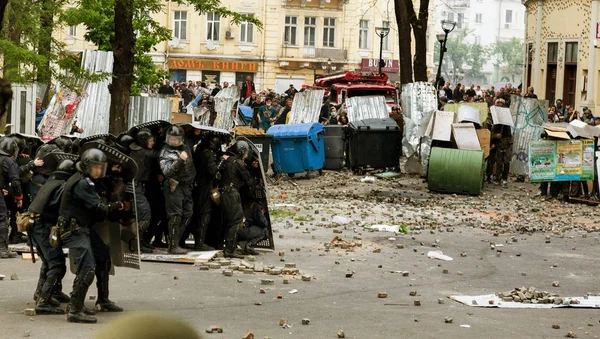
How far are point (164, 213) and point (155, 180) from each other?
1.72 ft

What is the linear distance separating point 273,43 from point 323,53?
10.0ft

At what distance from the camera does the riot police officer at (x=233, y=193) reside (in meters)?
14.8

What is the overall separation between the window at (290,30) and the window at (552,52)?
1113 inches

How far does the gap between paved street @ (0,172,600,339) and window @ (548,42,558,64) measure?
20.2 metres

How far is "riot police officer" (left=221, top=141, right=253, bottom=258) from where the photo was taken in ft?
48.5

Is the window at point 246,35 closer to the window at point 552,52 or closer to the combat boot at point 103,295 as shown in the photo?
the window at point 552,52

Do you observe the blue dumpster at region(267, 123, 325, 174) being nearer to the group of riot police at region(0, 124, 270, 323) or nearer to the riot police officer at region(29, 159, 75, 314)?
the group of riot police at region(0, 124, 270, 323)

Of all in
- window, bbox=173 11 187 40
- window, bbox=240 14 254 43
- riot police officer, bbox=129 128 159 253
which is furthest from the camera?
window, bbox=240 14 254 43

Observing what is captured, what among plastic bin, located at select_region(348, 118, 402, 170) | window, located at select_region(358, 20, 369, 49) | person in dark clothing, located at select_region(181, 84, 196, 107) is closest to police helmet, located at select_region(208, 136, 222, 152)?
plastic bin, located at select_region(348, 118, 402, 170)

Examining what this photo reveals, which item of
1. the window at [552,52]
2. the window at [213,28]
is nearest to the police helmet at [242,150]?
the window at [552,52]

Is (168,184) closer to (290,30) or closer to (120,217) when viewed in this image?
(120,217)

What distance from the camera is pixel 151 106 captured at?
26719 millimetres

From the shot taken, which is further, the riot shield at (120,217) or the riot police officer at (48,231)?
the riot shield at (120,217)

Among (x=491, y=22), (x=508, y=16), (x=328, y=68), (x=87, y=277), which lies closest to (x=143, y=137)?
(x=87, y=277)
